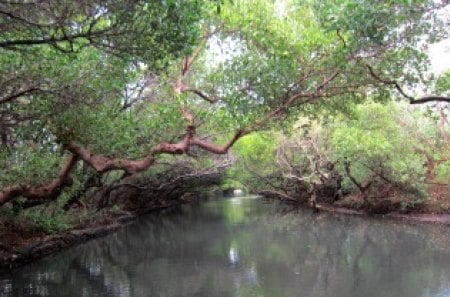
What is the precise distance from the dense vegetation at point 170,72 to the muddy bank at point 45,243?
0.94 meters

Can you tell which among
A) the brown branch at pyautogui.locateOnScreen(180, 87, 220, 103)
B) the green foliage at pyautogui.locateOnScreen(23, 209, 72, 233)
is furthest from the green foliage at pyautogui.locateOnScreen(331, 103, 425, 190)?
the green foliage at pyautogui.locateOnScreen(23, 209, 72, 233)

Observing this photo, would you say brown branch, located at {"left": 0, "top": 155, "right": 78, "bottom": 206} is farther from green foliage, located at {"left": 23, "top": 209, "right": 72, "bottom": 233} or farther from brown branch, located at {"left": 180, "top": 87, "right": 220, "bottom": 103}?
green foliage, located at {"left": 23, "top": 209, "right": 72, "bottom": 233}

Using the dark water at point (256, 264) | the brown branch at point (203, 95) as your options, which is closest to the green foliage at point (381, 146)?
the dark water at point (256, 264)

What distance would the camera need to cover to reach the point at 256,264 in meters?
14.1

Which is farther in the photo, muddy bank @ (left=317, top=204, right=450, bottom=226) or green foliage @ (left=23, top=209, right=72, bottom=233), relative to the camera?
muddy bank @ (left=317, top=204, right=450, bottom=226)

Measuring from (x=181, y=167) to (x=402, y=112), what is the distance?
12.8 meters

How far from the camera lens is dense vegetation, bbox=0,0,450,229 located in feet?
22.5

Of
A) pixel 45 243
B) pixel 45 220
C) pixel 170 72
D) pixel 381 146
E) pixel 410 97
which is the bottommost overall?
pixel 45 243

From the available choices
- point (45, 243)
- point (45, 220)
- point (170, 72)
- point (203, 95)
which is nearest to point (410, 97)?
point (203, 95)

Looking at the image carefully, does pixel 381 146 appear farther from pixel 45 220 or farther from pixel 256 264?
pixel 45 220

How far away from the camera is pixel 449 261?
13.8 m

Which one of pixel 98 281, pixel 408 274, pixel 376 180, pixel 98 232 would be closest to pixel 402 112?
pixel 376 180

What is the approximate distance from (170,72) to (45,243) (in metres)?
8.25

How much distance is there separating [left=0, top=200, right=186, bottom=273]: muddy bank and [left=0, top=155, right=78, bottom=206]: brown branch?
3299 mm
